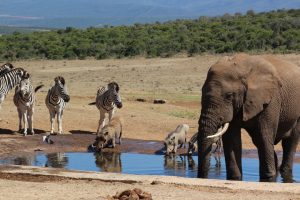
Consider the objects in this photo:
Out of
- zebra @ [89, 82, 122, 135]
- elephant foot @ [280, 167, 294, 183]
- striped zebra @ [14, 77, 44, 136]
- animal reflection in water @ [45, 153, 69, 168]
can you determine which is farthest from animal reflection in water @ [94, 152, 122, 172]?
elephant foot @ [280, 167, 294, 183]

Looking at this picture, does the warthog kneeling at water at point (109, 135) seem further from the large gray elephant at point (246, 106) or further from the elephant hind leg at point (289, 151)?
the large gray elephant at point (246, 106)

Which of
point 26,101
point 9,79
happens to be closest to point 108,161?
point 26,101

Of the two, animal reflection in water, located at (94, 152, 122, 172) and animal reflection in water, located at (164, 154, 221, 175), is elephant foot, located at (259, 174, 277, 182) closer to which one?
animal reflection in water, located at (164, 154, 221, 175)

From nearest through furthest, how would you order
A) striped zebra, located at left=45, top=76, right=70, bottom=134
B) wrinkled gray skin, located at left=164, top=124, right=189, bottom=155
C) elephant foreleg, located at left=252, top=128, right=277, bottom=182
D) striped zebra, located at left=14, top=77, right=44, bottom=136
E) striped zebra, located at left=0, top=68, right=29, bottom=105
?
elephant foreleg, located at left=252, top=128, right=277, bottom=182, wrinkled gray skin, located at left=164, top=124, right=189, bottom=155, striped zebra, located at left=14, top=77, right=44, bottom=136, striped zebra, located at left=45, top=76, right=70, bottom=134, striped zebra, located at left=0, top=68, right=29, bottom=105

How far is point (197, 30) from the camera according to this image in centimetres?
7081

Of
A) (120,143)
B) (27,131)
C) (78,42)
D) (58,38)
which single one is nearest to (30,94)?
(27,131)

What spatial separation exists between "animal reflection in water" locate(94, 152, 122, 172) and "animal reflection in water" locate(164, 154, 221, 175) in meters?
1.07

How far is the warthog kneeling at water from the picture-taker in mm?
21391

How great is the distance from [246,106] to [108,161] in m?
5.63

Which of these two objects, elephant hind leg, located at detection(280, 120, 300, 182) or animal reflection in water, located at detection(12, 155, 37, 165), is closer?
elephant hind leg, located at detection(280, 120, 300, 182)

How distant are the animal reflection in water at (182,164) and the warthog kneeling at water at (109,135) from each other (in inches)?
65.4

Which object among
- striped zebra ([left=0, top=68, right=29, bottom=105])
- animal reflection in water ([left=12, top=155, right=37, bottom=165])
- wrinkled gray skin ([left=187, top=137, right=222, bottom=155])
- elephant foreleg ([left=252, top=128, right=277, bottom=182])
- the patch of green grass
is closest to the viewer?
elephant foreleg ([left=252, top=128, right=277, bottom=182])

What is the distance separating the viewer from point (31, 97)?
23641 millimetres

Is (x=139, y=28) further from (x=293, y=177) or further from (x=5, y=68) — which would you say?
(x=293, y=177)
